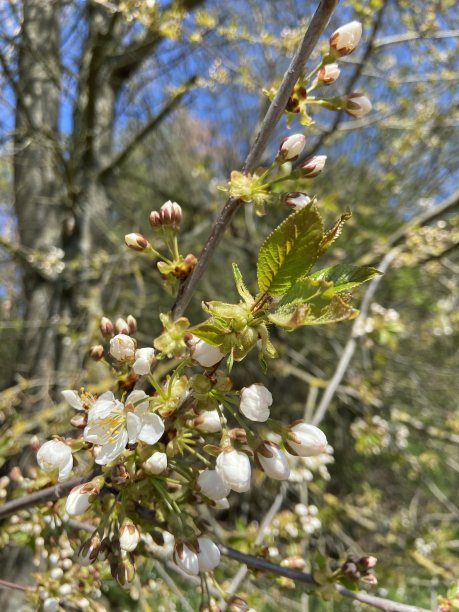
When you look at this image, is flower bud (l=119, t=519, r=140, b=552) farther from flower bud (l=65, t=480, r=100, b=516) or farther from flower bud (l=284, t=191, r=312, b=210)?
flower bud (l=284, t=191, r=312, b=210)

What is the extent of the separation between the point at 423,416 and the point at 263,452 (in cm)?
A: 254

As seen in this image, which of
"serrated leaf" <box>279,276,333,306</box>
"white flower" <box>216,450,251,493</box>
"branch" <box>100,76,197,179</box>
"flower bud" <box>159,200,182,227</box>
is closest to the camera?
"serrated leaf" <box>279,276,333,306</box>

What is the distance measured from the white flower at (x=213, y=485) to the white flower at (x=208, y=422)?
2.0 inches

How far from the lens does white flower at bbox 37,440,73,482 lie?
1.87ft

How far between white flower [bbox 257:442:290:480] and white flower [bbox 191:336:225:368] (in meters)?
0.13

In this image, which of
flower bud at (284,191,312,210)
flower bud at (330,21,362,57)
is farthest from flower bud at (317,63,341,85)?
flower bud at (284,191,312,210)

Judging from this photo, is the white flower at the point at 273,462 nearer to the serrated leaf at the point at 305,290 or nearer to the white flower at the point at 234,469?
the white flower at the point at 234,469

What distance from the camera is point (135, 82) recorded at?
3.31 meters

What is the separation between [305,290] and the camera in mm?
414

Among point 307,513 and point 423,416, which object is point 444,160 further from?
point 307,513

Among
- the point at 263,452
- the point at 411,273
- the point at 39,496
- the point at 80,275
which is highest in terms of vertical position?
the point at 263,452

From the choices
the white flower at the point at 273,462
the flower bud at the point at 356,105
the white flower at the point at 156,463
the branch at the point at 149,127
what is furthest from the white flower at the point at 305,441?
the branch at the point at 149,127

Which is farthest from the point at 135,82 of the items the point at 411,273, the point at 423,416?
the point at 423,416

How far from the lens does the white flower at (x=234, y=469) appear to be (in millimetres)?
513
